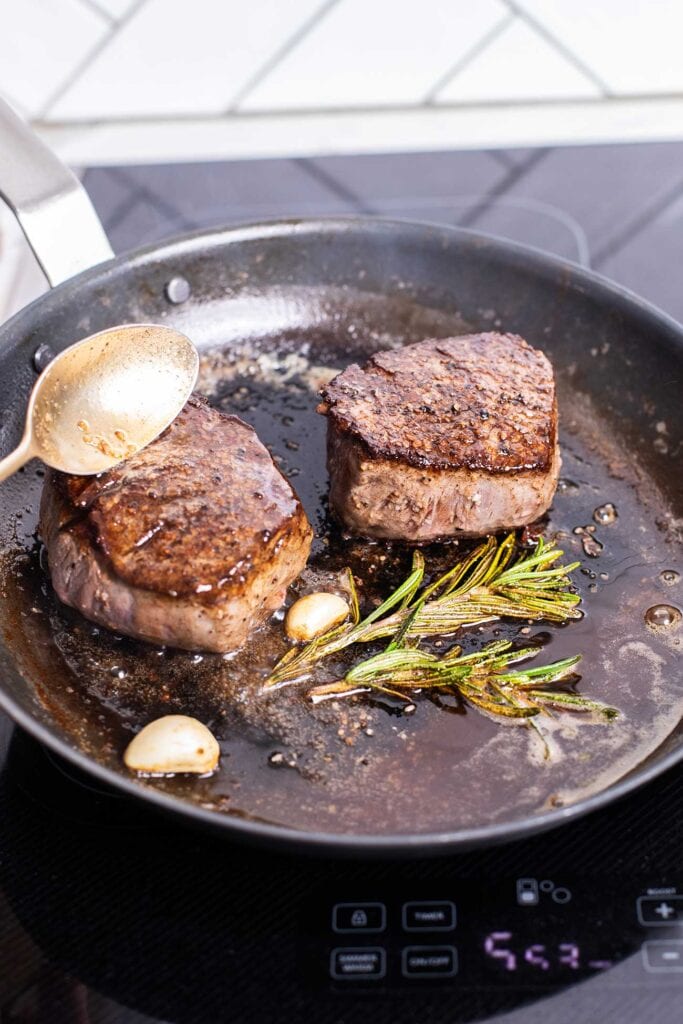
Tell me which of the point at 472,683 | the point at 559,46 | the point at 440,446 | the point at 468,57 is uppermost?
the point at 559,46

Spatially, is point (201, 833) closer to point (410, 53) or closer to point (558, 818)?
point (558, 818)

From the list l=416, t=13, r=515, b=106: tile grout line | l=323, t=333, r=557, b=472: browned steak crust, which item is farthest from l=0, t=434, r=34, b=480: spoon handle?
l=416, t=13, r=515, b=106: tile grout line

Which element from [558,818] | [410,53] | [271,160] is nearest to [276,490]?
[558,818]

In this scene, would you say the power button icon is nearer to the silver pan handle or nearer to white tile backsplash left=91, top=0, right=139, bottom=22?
the silver pan handle

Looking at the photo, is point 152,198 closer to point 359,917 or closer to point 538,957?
point 359,917

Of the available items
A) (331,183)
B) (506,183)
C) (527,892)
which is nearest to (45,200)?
(331,183)

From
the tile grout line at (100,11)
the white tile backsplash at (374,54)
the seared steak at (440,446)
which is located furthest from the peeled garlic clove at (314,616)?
the tile grout line at (100,11)
